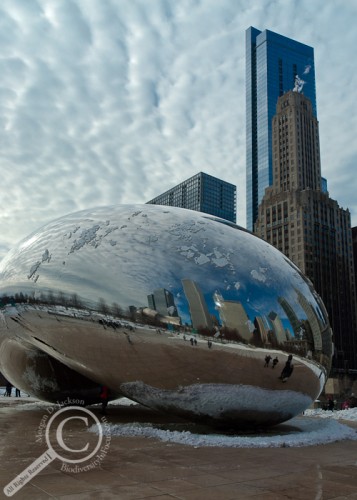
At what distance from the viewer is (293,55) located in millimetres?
193875

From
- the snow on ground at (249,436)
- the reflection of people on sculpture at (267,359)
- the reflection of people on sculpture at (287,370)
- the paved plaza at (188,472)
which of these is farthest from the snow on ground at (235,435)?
the reflection of people on sculpture at (267,359)

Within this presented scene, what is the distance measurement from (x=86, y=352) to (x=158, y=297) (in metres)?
1.90

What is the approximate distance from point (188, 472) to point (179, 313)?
2762mm

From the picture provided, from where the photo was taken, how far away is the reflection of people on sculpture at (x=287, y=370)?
28.1 ft

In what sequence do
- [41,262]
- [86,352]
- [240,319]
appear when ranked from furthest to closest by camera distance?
[41,262]
[86,352]
[240,319]

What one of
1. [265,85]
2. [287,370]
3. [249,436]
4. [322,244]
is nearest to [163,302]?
[287,370]

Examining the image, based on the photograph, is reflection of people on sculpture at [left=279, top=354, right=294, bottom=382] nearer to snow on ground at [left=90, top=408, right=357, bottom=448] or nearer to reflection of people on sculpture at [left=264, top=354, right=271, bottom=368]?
reflection of people on sculpture at [left=264, top=354, right=271, bottom=368]

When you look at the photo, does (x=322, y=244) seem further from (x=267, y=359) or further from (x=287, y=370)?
(x=267, y=359)

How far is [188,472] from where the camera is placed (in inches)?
235

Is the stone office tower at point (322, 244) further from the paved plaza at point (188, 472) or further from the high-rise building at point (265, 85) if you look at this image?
the paved plaza at point (188, 472)

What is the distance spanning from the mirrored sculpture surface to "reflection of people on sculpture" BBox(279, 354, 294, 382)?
0.07ft

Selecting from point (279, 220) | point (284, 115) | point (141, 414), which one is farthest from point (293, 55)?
point (141, 414)

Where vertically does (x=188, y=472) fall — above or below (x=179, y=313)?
below

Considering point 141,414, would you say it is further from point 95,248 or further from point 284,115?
point 284,115
